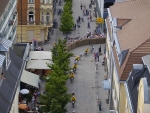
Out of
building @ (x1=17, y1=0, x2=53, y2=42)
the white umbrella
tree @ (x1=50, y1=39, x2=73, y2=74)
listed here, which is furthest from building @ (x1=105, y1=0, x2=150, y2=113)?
building @ (x1=17, y1=0, x2=53, y2=42)

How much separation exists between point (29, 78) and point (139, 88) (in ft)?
93.3

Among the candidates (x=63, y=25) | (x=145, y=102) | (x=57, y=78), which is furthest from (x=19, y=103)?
(x=63, y=25)

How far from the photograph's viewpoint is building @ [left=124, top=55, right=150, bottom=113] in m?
40.1

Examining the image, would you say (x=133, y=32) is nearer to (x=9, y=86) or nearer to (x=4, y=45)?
(x=4, y=45)

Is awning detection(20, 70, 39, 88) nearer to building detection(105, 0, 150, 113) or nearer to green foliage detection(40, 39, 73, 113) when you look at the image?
green foliage detection(40, 39, 73, 113)

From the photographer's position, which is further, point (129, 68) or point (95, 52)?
point (95, 52)

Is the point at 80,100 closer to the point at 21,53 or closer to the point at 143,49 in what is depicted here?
the point at 21,53

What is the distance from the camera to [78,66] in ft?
268

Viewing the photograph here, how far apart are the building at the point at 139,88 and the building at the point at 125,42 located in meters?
3.03

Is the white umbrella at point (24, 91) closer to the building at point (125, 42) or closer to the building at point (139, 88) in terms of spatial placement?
the building at point (125, 42)

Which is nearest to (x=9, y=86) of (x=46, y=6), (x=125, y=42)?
(x=125, y=42)

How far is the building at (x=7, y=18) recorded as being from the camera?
63.6 metres

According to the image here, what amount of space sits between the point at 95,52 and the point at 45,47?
961 centimetres

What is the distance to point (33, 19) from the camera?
92.9m
